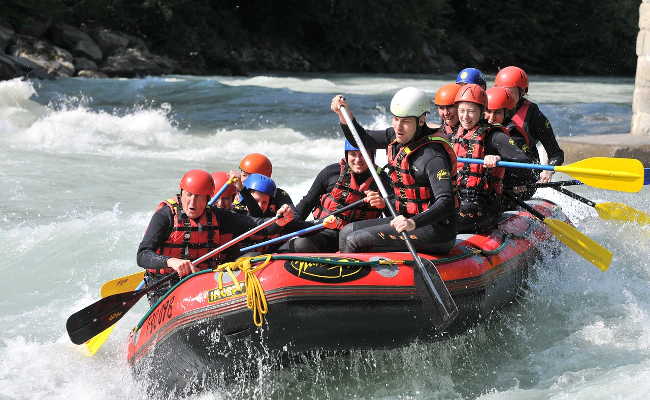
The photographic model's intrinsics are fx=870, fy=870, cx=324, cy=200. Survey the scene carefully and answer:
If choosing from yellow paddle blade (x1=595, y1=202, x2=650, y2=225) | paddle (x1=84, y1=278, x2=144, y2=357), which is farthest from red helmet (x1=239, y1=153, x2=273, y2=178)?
yellow paddle blade (x1=595, y1=202, x2=650, y2=225)

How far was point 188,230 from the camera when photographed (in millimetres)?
4574

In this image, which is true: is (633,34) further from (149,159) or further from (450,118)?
(450,118)

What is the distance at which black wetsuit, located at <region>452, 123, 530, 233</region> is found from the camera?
17.6 feet

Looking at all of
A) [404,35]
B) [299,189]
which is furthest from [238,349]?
[404,35]

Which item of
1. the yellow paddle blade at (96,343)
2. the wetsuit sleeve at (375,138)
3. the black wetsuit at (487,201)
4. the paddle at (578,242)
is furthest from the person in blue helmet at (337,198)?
the paddle at (578,242)

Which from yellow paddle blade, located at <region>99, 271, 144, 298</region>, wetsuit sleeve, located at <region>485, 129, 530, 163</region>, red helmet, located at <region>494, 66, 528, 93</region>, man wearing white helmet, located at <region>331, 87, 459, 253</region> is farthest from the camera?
red helmet, located at <region>494, 66, 528, 93</region>

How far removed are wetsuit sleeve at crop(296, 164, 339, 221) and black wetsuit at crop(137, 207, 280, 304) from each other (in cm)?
31

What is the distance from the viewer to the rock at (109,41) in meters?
22.6

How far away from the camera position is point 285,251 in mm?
5242

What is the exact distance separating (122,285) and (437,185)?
6.46 feet

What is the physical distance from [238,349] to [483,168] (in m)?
2.17

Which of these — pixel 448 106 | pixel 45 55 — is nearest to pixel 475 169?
pixel 448 106

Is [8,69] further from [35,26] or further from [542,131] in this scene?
[542,131]

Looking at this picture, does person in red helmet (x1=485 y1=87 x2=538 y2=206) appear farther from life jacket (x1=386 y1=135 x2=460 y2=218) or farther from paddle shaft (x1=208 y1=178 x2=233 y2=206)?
paddle shaft (x1=208 y1=178 x2=233 y2=206)
